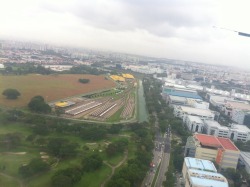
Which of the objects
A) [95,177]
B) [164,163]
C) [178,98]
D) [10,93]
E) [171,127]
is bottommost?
[164,163]

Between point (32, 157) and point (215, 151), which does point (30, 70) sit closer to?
point (32, 157)

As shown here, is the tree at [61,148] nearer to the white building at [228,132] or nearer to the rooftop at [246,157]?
the rooftop at [246,157]

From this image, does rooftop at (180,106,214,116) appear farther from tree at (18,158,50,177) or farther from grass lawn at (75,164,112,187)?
tree at (18,158,50,177)

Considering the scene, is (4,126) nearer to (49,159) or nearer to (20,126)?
(20,126)

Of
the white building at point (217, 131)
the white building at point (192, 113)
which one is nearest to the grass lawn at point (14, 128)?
the white building at point (217, 131)

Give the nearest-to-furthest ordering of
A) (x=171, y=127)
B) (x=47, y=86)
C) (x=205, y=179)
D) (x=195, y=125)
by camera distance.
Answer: (x=205, y=179)
(x=171, y=127)
(x=195, y=125)
(x=47, y=86)

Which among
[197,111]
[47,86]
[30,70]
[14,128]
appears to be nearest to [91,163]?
[14,128]

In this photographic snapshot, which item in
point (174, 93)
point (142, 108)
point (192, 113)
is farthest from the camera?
point (174, 93)
